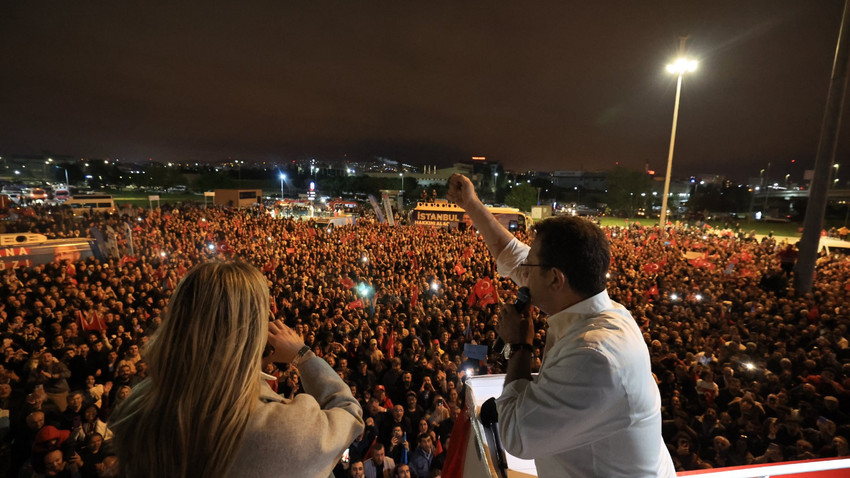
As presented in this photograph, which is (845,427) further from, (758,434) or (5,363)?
(5,363)

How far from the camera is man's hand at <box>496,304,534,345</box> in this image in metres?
1.37

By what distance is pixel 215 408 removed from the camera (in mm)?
966

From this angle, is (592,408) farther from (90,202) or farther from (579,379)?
(90,202)

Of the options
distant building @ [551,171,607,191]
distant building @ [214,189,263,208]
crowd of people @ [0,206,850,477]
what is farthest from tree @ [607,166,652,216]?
distant building @ [551,171,607,191]

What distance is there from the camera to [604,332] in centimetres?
113

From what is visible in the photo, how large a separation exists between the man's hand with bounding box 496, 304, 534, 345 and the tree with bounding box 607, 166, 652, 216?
55.6 meters

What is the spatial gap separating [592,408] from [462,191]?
129cm

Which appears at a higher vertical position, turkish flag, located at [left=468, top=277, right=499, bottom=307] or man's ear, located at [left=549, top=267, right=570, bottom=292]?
man's ear, located at [left=549, top=267, right=570, bottom=292]

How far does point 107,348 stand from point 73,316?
1.90 metres

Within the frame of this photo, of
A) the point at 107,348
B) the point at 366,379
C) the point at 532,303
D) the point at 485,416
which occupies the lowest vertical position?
the point at 366,379

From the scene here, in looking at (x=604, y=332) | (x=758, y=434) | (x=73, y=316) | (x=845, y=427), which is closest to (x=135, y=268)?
(x=73, y=316)

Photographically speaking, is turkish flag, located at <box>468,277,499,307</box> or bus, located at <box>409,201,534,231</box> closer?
turkish flag, located at <box>468,277,499,307</box>

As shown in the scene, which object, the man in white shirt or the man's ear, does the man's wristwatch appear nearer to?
the man in white shirt

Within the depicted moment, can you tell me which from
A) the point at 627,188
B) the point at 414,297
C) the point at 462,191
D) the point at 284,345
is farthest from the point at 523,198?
the point at 284,345
